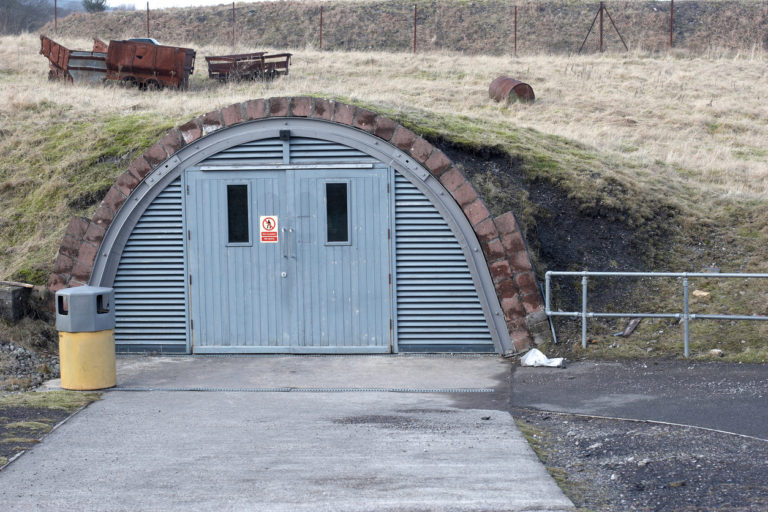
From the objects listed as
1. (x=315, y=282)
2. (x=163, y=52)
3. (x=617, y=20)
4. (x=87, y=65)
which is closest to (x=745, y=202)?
(x=315, y=282)

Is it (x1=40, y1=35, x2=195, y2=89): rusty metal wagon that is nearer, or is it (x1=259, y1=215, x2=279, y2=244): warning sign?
(x1=259, y1=215, x2=279, y2=244): warning sign

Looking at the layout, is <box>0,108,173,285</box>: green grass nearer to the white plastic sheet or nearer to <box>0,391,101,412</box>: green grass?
<box>0,391,101,412</box>: green grass

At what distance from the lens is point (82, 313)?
34.1 ft

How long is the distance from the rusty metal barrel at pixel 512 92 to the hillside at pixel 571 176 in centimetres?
44

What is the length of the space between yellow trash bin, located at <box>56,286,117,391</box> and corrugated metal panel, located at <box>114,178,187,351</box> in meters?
2.35

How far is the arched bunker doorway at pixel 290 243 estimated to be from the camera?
12492mm

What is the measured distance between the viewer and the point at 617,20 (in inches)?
1928

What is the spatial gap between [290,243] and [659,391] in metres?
5.69

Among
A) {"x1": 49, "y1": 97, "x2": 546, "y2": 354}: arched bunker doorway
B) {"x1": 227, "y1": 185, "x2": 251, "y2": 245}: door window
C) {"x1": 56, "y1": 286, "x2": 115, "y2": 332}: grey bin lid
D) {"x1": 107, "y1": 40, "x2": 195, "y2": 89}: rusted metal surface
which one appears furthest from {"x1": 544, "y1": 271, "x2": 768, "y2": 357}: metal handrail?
{"x1": 107, "y1": 40, "x2": 195, "y2": 89}: rusted metal surface

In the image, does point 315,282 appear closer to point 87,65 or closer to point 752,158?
point 752,158

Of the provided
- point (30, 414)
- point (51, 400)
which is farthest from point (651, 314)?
point (30, 414)

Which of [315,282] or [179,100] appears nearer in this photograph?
[315,282]

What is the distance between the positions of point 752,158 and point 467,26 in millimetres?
30724

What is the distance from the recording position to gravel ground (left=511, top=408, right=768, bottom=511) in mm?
6164
